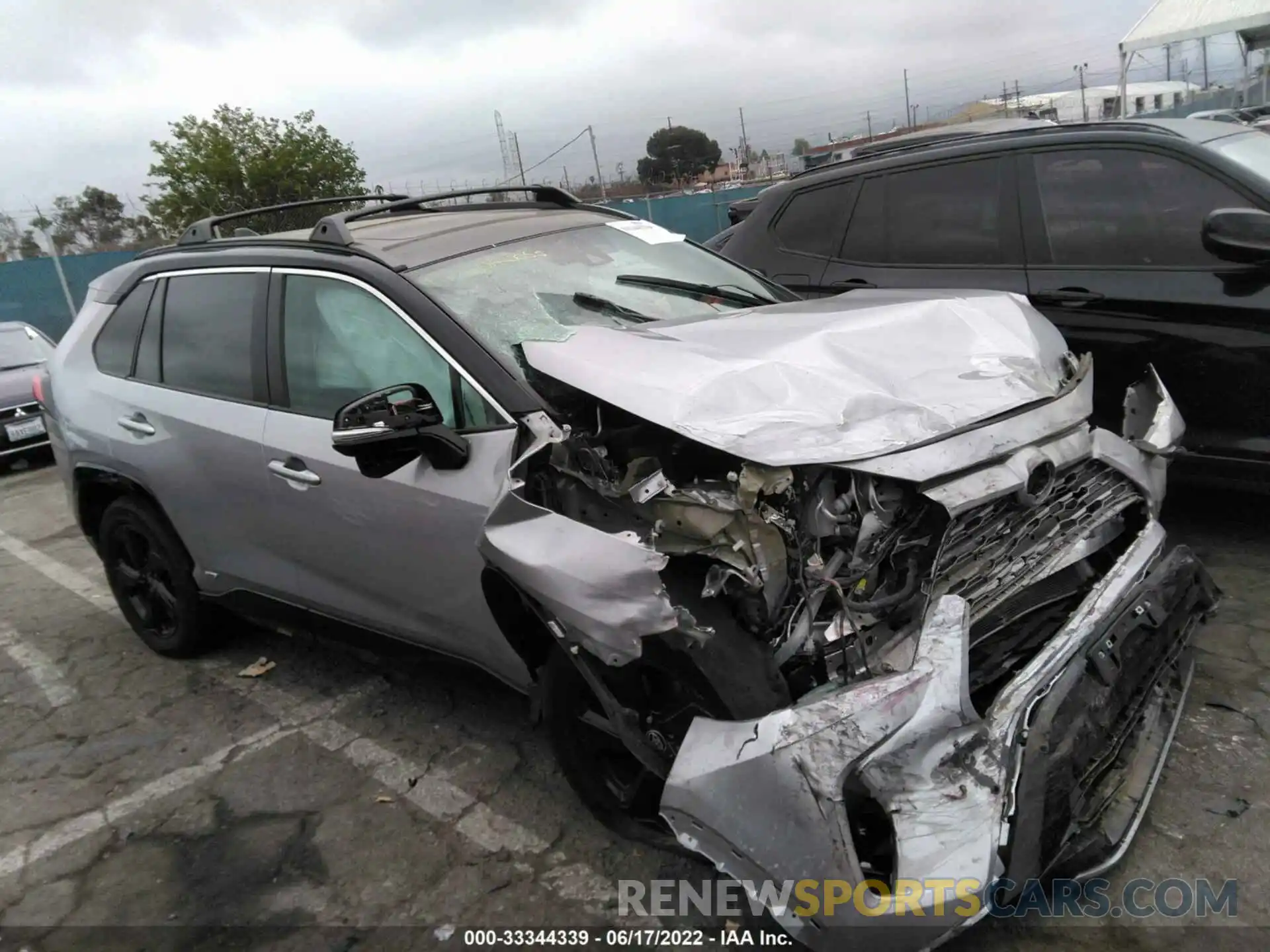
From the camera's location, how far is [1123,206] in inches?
160

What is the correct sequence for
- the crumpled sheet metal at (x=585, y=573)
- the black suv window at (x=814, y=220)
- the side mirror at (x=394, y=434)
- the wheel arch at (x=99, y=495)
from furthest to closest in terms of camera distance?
1. the black suv window at (x=814, y=220)
2. the wheel arch at (x=99, y=495)
3. the side mirror at (x=394, y=434)
4. the crumpled sheet metal at (x=585, y=573)

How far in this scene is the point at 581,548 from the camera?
7.27ft

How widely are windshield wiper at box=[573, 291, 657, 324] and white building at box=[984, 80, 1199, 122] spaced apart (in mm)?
25111

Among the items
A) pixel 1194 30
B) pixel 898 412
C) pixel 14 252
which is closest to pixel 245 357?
pixel 898 412

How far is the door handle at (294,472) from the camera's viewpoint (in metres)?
3.08

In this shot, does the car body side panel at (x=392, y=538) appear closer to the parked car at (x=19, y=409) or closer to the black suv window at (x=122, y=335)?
the black suv window at (x=122, y=335)

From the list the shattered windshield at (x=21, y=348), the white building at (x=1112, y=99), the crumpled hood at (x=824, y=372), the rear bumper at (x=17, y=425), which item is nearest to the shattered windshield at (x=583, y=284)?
the crumpled hood at (x=824, y=372)

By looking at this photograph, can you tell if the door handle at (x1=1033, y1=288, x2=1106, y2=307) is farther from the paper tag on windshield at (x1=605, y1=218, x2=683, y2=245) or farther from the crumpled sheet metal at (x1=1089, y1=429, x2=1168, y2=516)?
the paper tag on windshield at (x1=605, y1=218, x2=683, y2=245)

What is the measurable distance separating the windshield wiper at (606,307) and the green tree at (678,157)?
121 ft

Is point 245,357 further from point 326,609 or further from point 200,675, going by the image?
point 200,675

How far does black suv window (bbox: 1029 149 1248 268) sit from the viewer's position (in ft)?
12.7

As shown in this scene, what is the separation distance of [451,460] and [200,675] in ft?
7.47

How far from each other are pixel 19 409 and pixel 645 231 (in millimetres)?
7825

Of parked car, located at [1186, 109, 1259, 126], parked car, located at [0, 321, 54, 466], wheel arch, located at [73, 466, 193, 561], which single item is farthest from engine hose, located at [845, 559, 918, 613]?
parked car, located at [0, 321, 54, 466]
